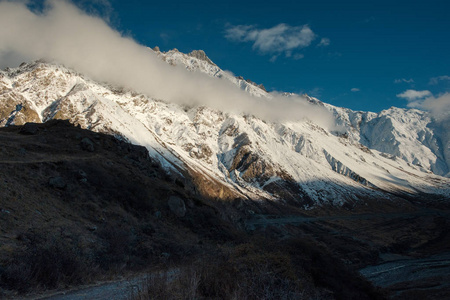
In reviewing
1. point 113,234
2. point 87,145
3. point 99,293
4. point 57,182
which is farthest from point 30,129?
point 99,293

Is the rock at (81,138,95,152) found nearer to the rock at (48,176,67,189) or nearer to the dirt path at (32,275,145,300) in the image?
the rock at (48,176,67,189)

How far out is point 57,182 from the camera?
24.2 meters

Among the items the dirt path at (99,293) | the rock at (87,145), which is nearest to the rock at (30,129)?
the rock at (87,145)

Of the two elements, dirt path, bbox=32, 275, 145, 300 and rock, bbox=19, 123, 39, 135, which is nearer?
dirt path, bbox=32, 275, 145, 300

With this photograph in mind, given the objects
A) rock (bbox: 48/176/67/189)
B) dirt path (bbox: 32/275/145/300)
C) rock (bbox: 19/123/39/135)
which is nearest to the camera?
dirt path (bbox: 32/275/145/300)

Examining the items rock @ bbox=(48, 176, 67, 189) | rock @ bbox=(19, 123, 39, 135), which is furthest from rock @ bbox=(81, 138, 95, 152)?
rock @ bbox=(48, 176, 67, 189)

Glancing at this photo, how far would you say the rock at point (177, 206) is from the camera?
32969 mm

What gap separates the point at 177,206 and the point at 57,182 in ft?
42.9

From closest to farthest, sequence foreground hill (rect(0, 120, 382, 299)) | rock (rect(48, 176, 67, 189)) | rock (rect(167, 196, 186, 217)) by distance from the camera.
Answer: foreground hill (rect(0, 120, 382, 299)) < rock (rect(48, 176, 67, 189)) < rock (rect(167, 196, 186, 217))

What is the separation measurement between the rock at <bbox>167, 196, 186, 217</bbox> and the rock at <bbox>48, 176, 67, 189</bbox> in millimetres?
11784

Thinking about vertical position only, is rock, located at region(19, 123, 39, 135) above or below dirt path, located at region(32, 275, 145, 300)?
above

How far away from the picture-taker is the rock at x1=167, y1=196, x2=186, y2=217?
33.0 meters

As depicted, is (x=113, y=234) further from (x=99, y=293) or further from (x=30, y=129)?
(x=30, y=129)

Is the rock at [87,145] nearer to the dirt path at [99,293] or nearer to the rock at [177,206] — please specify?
the rock at [177,206]
